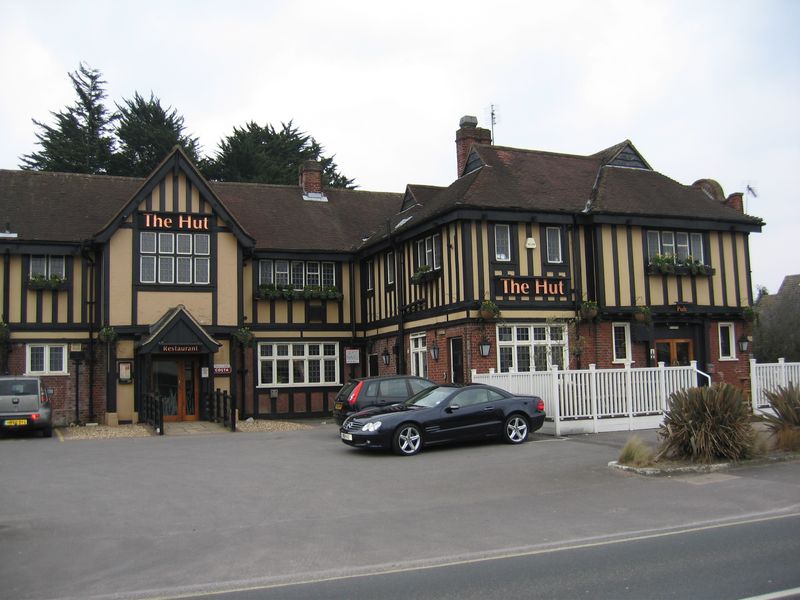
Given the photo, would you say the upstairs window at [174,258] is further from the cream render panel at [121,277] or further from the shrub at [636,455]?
the shrub at [636,455]

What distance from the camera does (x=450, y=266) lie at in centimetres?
2320

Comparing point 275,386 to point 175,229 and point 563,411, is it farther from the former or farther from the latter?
point 563,411

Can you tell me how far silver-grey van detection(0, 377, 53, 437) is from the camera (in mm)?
20266

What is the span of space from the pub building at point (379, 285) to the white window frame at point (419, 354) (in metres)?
0.10

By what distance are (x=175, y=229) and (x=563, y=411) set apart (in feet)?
46.1

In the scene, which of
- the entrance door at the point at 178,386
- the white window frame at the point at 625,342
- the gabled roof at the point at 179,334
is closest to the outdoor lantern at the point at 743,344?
the white window frame at the point at 625,342

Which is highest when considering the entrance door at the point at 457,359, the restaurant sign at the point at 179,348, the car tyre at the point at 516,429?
the restaurant sign at the point at 179,348

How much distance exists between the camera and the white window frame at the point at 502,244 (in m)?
23.1

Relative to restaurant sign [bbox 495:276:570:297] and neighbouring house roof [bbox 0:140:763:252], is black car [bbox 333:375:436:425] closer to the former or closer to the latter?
restaurant sign [bbox 495:276:570:297]

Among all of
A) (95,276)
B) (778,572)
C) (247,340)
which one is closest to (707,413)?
(778,572)

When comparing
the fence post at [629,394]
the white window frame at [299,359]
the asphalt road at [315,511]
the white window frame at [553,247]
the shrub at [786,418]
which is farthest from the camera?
the white window frame at [299,359]

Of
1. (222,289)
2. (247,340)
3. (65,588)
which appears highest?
(222,289)

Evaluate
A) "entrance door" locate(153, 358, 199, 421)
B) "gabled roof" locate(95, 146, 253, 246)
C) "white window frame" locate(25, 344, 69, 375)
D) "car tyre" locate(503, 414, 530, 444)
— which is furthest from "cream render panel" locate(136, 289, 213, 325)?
"car tyre" locate(503, 414, 530, 444)

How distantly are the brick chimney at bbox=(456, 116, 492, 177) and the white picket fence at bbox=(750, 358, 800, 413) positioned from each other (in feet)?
40.2
